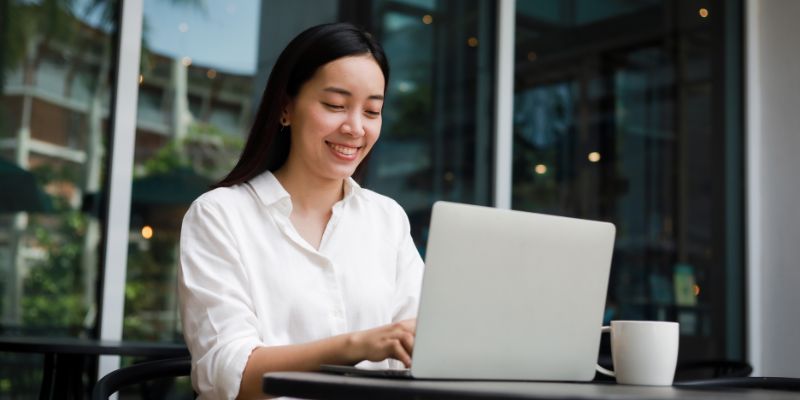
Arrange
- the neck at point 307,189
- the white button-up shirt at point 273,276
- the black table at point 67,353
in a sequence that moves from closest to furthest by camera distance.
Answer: the white button-up shirt at point 273,276 < the neck at point 307,189 < the black table at point 67,353

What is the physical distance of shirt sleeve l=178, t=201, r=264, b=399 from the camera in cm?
149

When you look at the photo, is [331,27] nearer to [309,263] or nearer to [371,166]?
[309,263]

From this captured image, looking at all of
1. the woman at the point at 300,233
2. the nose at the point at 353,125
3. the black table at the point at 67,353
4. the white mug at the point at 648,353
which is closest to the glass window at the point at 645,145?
the black table at the point at 67,353

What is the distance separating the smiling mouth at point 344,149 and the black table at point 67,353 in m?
0.85

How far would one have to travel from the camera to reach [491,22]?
3996mm

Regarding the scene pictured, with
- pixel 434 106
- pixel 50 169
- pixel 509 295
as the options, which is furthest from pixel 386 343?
pixel 434 106

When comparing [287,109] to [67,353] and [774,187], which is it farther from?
[774,187]

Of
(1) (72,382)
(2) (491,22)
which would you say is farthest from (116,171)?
(2) (491,22)

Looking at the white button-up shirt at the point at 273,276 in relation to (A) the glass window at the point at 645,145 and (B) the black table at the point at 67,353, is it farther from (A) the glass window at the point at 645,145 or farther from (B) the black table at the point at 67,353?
(A) the glass window at the point at 645,145

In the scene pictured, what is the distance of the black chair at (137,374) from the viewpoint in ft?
5.29

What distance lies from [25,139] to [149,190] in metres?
0.47

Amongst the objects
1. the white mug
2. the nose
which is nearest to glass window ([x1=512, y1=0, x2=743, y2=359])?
the nose

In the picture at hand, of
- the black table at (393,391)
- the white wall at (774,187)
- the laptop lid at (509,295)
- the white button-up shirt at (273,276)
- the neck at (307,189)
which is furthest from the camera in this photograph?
the white wall at (774,187)

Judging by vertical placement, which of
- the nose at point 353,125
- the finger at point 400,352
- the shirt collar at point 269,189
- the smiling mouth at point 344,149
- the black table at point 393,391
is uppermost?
the nose at point 353,125
